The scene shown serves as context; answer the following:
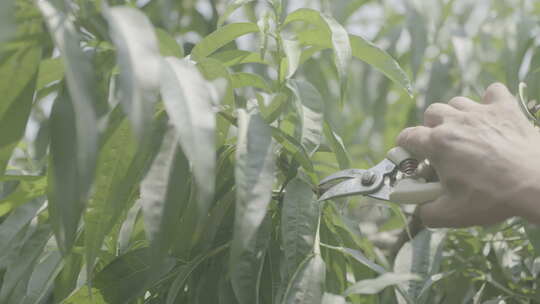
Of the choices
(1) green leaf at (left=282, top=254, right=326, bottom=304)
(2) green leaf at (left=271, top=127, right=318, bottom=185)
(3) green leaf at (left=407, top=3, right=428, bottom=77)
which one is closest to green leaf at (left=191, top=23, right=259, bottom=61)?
(2) green leaf at (left=271, top=127, right=318, bottom=185)

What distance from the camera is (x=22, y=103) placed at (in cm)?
52

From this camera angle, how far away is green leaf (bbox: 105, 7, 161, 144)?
0.38m

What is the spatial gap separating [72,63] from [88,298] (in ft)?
0.93

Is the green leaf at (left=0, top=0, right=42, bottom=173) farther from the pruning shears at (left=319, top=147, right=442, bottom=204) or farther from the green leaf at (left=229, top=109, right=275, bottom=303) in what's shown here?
the pruning shears at (left=319, top=147, right=442, bottom=204)

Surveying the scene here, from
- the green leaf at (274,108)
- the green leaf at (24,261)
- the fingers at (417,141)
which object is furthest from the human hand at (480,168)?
the green leaf at (24,261)

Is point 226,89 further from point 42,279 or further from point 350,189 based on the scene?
point 42,279

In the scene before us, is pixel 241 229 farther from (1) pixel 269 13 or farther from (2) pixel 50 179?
(1) pixel 269 13

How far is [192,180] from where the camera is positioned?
1.86 feet

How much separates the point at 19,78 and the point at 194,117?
0.53 feet

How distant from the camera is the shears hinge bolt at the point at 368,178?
0.67 m

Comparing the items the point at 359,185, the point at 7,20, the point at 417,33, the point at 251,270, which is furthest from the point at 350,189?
the point at 417,33

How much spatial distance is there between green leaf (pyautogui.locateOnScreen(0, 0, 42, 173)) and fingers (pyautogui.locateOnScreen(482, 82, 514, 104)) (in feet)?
1.30

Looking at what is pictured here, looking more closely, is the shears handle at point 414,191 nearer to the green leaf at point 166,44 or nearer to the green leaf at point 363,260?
the green leaf at point 363,260

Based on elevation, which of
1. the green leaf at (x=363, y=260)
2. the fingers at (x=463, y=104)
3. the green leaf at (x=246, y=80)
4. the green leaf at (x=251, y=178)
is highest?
the green leaf at (x=251, y=178)
